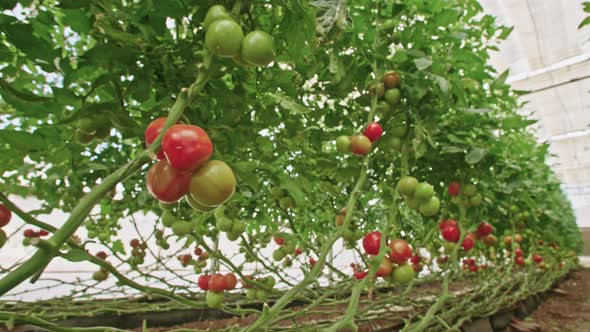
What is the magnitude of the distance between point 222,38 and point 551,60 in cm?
567

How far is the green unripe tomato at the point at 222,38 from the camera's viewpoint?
1.55ft

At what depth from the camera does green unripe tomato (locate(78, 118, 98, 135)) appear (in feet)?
1.97

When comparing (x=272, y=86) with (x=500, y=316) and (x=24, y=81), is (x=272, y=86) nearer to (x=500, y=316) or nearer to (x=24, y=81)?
(x=24, y=81)

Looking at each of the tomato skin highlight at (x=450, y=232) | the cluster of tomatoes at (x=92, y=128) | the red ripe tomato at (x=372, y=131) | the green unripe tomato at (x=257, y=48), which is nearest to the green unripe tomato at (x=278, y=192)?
the red ripe tomato at (x=372, y=131)

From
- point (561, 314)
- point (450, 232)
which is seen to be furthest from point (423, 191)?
point (561, 314)

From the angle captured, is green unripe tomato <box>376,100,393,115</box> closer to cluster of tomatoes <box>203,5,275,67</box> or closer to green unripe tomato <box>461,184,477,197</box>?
green unripe tomato <box>461,184,477,197</box>

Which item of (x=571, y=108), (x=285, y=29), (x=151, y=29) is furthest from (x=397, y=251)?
(x=571, y=108)

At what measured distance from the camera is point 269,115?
965 mm

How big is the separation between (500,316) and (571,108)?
577 cm

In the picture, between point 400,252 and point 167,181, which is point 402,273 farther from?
point 167,181

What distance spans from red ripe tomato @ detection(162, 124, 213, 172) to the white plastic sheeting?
231 cm

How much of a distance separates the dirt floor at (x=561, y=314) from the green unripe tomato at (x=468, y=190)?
3.67 ft

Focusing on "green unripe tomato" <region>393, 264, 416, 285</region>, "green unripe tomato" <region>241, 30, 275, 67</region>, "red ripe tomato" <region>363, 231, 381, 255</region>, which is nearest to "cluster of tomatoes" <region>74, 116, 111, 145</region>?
"green unripe tomato" <region>241, 30, 275, 67</region>

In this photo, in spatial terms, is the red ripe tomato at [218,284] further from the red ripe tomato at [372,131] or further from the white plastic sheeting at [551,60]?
the white plastic sheeting at [551,60]
